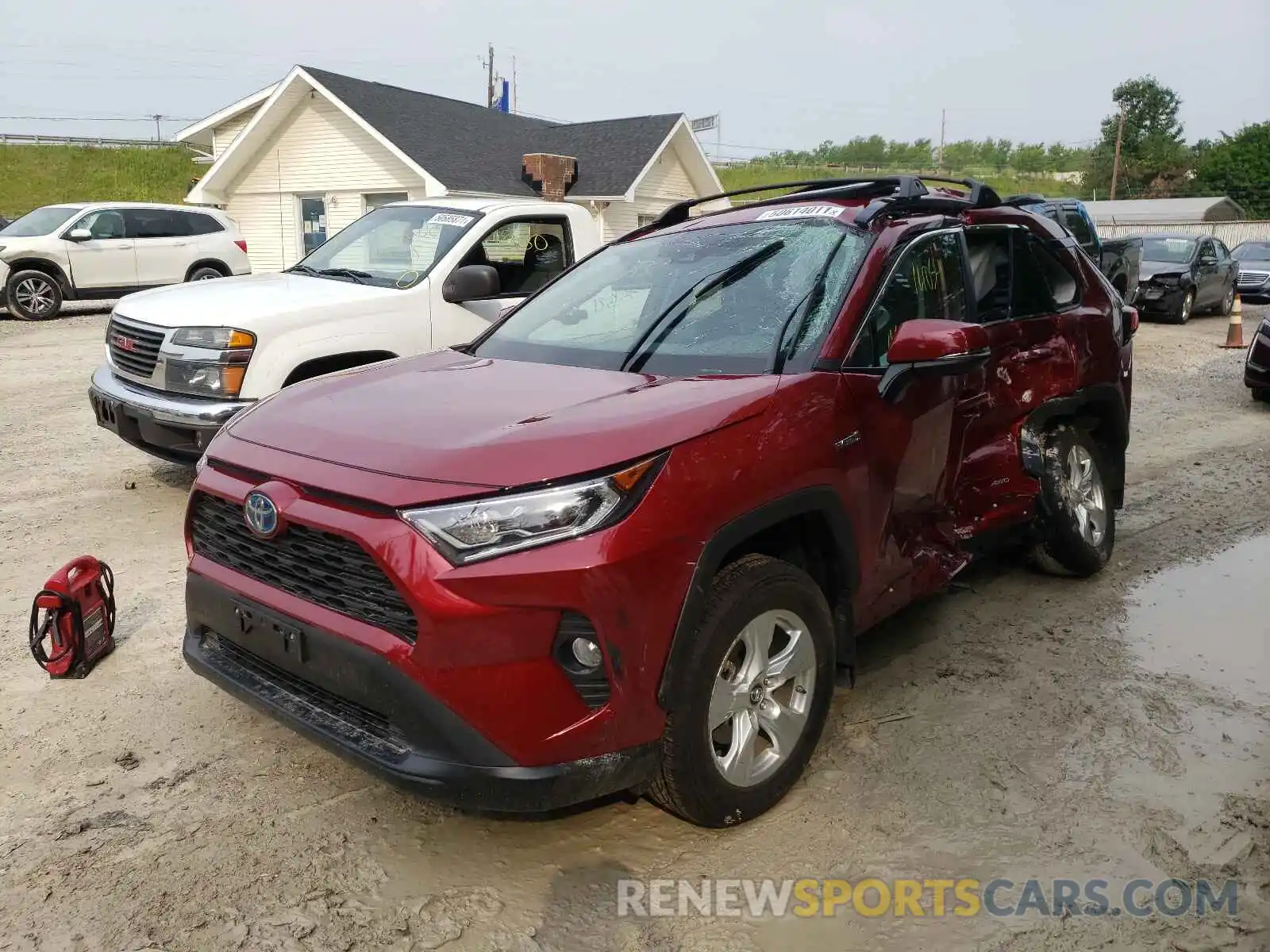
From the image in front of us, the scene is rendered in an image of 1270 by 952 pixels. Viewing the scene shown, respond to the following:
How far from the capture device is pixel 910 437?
3.54m

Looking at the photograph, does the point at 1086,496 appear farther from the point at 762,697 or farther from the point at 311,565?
the point at 311,565

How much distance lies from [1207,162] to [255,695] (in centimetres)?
7990

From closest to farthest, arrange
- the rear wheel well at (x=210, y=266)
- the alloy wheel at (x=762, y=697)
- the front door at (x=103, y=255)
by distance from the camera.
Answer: the alloy wheel at (x=762, y=697) → the front door at (x=103, y=255) → the rear wheel well at (x=210, y=266)

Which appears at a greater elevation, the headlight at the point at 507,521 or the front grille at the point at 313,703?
the headlight at the point at 507,521

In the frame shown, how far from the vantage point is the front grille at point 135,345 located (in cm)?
584

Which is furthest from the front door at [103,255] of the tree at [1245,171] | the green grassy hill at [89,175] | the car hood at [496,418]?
the tree at [1245,171]

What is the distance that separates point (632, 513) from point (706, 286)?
4.75 feet

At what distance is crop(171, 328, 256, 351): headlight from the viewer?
5484mm

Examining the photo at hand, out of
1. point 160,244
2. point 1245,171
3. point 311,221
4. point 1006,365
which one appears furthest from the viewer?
point 1245,171

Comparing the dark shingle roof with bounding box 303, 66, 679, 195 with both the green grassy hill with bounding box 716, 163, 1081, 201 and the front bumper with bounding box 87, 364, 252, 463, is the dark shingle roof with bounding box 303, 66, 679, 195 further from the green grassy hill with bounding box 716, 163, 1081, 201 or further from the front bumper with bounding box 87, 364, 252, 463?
the front bumper with bounding box 87, 364, 252, 463

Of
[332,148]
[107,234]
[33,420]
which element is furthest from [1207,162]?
[33,420]

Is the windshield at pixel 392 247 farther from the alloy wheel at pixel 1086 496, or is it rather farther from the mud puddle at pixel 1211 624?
the mud puddle at pixel 1211 624

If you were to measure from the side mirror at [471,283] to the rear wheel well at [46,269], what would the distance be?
43.7 feet

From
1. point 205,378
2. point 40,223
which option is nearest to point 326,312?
point 205,378
